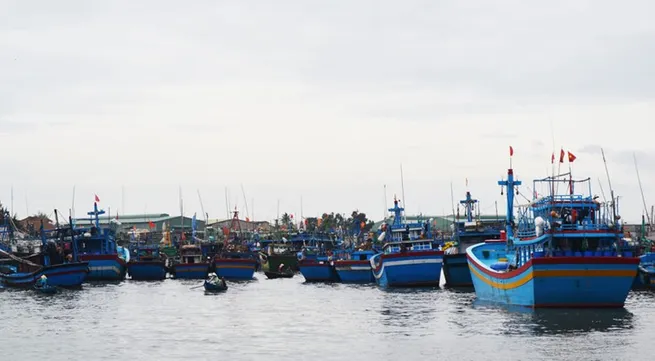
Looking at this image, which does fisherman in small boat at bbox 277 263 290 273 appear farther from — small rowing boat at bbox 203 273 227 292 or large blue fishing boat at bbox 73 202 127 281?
small rowing boat at bbox 203 273 227 292

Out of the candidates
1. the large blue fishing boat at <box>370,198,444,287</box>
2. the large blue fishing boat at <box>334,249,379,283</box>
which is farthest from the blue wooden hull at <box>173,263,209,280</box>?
the large blue fishing boat at <box>370,198,444,287</box>

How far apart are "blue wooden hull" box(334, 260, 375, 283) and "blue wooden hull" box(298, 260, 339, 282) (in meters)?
3.94

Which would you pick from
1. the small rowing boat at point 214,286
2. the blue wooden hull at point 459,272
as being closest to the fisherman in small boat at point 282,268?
the small rowing boat at point 214,286

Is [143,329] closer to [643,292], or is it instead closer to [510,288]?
[510,288]

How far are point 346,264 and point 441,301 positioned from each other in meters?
32.1

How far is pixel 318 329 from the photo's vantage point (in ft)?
178

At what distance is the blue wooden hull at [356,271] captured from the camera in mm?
101375

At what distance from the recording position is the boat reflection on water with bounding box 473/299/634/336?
49375 millimetres

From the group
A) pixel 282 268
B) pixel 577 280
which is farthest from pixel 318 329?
pixel 282 268

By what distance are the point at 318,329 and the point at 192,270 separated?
194ft

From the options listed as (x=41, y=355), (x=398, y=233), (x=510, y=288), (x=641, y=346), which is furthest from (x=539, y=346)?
(x=398, y=233)

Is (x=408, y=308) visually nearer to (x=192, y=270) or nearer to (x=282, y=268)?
(x=192, y=270)

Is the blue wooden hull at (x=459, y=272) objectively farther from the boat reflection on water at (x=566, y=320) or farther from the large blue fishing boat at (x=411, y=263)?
the boat reflection on water at (x=566, y=320)

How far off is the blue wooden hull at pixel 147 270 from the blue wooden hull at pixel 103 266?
214 inches
